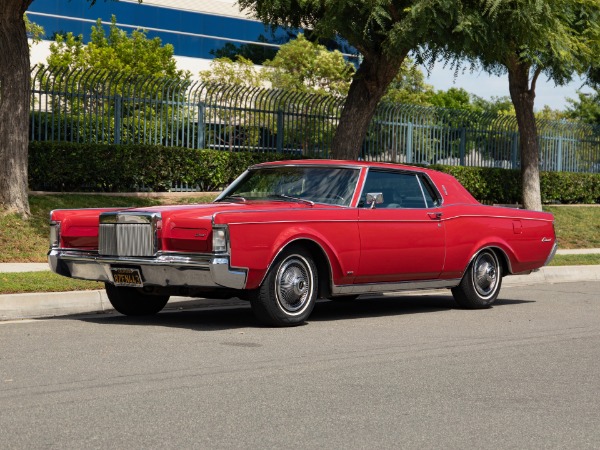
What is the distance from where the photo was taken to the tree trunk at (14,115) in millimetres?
17219

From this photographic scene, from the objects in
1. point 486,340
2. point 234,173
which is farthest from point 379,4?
point 486,340

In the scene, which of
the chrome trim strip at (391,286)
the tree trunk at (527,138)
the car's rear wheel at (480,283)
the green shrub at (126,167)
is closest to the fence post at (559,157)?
the tree trunk at (527,138)

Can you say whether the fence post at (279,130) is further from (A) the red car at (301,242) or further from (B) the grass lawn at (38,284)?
(A) the red car at (301,242)

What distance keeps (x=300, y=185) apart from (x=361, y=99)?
10.5 m

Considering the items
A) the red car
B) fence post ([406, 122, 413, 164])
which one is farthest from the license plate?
fence post ([406, 122, 413, 164])

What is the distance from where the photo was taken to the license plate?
32.2 feet

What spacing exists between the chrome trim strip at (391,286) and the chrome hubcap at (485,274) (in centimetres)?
34

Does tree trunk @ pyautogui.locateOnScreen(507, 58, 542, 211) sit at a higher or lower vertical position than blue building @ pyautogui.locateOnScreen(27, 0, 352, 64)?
lower

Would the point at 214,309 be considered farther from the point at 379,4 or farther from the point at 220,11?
the point at 220,11

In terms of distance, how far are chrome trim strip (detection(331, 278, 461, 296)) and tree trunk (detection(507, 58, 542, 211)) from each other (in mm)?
16402

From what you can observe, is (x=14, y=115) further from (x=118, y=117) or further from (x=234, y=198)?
(x=234, y=198)

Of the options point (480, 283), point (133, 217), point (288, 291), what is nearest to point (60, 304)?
point (133, 217)

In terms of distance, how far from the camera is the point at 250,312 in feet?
37.7

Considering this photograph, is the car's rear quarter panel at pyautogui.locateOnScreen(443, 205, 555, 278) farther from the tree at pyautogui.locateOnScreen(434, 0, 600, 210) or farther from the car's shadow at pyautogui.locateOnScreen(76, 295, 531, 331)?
the tree at pyautogui.locateOnScreen(434, 0, 600, 210)
